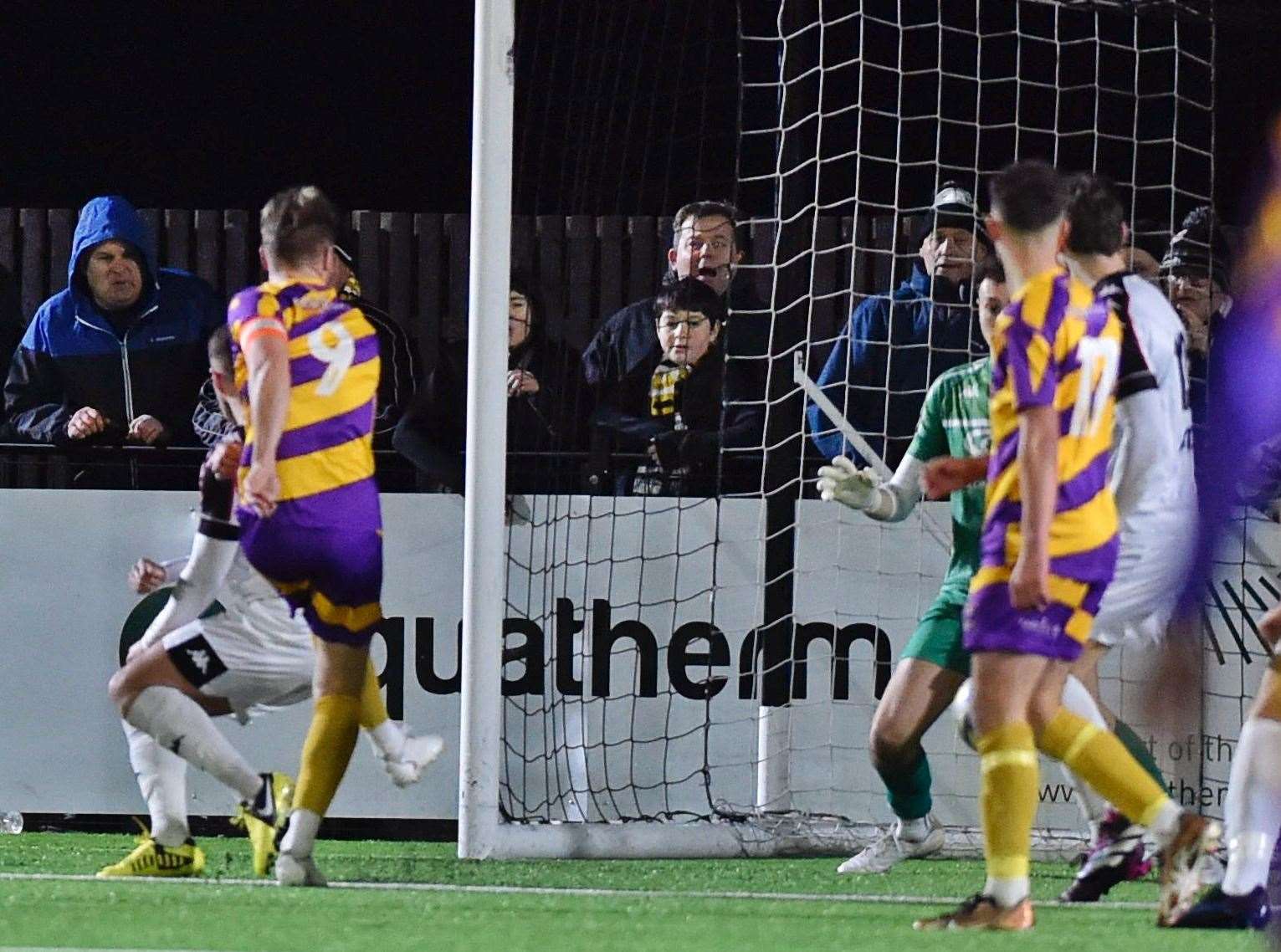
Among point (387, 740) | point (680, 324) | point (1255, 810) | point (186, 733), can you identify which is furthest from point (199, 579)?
point (1255, 810)

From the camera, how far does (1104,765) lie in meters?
6.11

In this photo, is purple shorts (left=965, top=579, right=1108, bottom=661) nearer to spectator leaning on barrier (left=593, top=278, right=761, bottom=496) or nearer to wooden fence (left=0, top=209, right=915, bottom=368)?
spectator leaning on barrier (left=593, top=278, right=761, bottom=496)

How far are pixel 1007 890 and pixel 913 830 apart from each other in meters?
1.88

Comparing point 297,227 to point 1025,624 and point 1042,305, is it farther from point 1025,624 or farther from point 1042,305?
point 1025,624

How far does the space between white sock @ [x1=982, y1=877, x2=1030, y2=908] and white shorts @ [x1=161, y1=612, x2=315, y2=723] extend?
7.57ft

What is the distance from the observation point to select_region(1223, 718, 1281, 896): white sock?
6.13 metres

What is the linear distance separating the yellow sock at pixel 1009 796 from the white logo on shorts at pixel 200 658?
96.6 inches

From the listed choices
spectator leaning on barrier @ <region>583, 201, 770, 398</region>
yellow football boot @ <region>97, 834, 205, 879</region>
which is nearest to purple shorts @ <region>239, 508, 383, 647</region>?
yellow football boot @ <region>97, 834, 205, 879</region>

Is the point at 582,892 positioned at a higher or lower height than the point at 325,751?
lower

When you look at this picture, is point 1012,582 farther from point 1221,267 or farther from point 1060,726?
point 1221,267

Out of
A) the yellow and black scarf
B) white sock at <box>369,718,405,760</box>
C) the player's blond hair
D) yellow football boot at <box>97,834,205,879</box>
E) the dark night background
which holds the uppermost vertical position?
the dark night background

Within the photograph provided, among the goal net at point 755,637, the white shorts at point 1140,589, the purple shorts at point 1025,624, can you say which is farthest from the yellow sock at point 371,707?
the white shorts at point 1140,589

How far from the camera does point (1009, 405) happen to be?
6.04 metres

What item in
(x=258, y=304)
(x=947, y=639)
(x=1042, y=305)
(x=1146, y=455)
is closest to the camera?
(x=1042, y=305)
